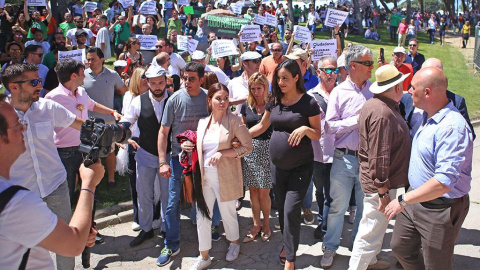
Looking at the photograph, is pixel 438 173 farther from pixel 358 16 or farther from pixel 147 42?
pixel 358 16

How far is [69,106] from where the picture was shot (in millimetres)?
5199

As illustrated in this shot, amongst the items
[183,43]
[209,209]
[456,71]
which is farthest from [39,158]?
[456,71]

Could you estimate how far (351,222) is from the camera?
5.93 meters

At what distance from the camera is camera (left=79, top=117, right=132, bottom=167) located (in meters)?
2.60

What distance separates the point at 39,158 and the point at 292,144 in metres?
2.30

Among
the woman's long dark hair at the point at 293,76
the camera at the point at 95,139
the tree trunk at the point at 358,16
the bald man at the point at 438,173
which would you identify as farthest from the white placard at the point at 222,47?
the tree trunk at the point at 358,16

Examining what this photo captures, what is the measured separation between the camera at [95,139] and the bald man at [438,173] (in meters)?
2.19

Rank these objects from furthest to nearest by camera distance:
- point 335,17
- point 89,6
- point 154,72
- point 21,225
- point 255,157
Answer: point 89,6 → point 335,17 → point 255,157 → point 154,72 → point 21,225

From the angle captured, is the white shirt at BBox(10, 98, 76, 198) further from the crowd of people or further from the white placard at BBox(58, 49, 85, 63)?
the white placard at BBox(58, 49, 85, 63)

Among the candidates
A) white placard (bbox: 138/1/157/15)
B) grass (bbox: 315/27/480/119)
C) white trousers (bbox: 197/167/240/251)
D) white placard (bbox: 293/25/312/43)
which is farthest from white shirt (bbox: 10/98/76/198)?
grass (bbox: 315/27/480/119)

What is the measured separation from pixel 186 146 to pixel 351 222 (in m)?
2.50

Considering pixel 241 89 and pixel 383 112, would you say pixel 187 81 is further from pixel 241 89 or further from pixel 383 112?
pixel 383 112

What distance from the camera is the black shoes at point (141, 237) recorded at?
5.48 m

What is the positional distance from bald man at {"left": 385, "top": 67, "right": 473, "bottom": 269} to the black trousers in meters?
1.12
